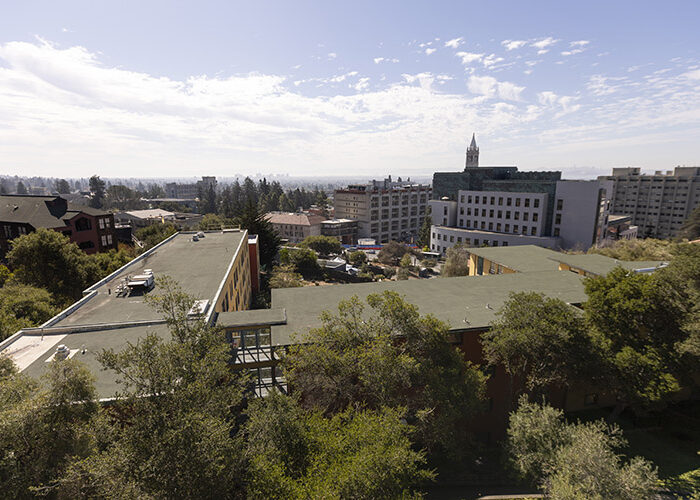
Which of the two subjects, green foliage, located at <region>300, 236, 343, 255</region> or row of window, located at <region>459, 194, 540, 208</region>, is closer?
row of window, located at <region>459, 194, 540, 208</region>

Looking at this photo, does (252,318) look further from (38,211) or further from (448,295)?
(38,211)

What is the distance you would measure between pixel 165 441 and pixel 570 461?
53.3 feet

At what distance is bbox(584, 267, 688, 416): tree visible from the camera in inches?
787

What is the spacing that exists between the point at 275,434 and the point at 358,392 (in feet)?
19.7

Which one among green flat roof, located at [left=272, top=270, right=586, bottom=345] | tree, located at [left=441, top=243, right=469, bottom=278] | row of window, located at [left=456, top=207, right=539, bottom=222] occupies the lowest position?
tree, located at [left=441, top=243, right=469, bottom=278]

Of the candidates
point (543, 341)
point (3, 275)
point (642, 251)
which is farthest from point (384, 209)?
point (543, 341)

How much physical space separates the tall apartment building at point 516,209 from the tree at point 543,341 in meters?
71.6

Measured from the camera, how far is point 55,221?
59.2m

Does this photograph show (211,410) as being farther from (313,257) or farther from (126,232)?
(126,232)

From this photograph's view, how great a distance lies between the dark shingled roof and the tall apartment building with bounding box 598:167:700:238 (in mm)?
170141

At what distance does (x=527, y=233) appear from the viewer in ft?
307

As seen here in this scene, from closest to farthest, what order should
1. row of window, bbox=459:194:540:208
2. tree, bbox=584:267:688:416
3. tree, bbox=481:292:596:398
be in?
tree, bbox=584:267:688:416, tree, bbox=481:292:596:398, row of window, bbox=459:194:540:208

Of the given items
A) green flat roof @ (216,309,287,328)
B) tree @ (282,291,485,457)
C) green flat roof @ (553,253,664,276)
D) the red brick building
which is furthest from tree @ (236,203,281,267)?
tree @ (282,291,485,457)

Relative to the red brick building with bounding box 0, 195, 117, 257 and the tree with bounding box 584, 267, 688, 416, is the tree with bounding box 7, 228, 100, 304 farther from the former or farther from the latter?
the tree with bounding box 584, 267, 688, 416
